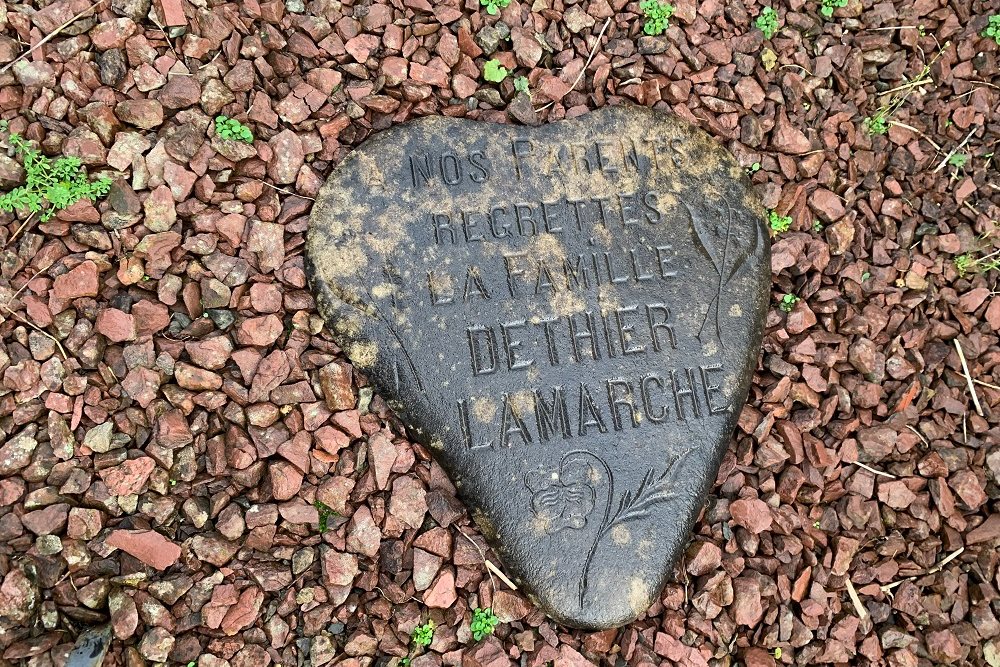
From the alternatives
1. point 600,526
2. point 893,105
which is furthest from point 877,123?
point 600,526

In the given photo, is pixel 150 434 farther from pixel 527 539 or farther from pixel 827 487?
pixel 827 487

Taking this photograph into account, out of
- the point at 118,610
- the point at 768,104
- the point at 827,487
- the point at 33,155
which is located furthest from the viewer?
the point at 768,104

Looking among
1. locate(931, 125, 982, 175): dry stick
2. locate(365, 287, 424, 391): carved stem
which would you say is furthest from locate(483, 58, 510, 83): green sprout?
locate(931, 125, 982, 175): dry stick

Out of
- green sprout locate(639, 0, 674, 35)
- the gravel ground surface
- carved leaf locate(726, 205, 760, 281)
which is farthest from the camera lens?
green sprout locate(639, 0, 674, 35)

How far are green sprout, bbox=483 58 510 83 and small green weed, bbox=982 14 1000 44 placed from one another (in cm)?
188

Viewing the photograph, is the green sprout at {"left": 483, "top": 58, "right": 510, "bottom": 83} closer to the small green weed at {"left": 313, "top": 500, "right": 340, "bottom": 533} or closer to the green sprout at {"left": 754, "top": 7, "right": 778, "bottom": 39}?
the green sprout at {"left": 754, "top": 7, "right": 778, "bottom": 39}

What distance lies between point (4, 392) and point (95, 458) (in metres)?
0.32

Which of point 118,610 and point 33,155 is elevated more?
point 33,155

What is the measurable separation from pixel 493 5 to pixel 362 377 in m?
1.36

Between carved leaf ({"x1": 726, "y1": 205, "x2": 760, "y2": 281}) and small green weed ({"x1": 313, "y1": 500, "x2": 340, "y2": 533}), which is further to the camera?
carved leaf ({"x1": 726, "y1": 205, "x2": 760, "y2": 281})

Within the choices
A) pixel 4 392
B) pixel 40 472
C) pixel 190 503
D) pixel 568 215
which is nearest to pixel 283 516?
pixel 190 503

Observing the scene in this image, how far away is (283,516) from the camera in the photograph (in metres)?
2.08

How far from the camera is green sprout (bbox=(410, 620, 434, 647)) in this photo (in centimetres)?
206

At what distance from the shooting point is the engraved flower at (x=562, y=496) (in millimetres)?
2080
